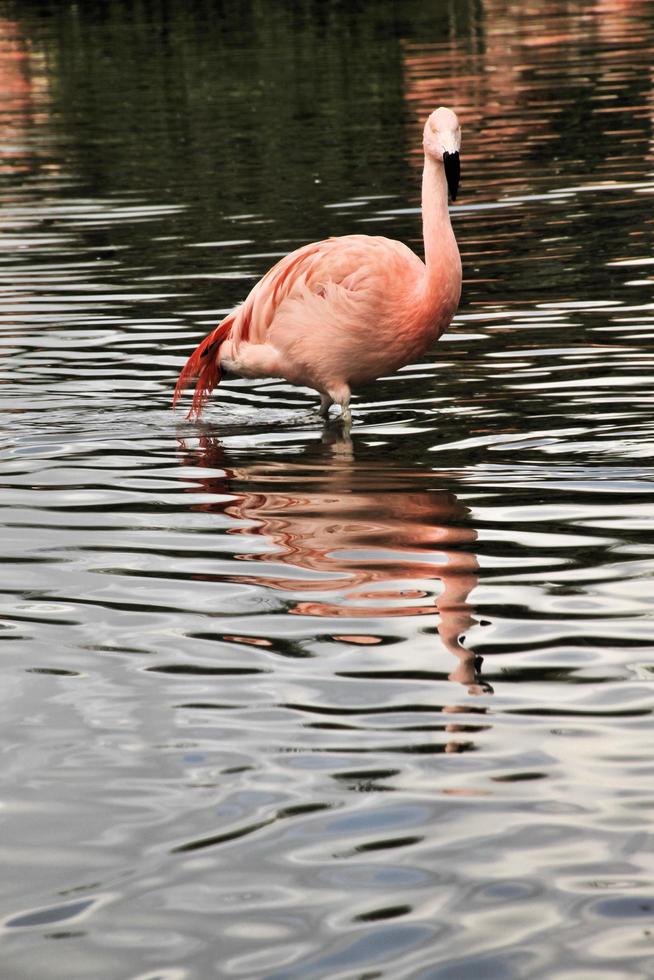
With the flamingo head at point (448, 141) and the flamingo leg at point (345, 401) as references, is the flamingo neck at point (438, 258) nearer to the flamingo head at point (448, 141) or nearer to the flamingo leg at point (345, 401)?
the flamingo head at point (448, 141)

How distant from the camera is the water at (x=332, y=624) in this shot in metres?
3.71

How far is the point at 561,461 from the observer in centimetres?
734

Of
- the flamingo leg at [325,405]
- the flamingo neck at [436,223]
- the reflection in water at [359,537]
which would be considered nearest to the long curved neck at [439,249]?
the flamingo neck at [436,223]

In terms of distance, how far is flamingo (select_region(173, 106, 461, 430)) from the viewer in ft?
25.9

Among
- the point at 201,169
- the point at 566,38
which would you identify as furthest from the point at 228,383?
the point at 566,38

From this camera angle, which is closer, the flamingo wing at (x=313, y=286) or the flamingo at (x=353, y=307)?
the flamingo at (x=353, y=307)

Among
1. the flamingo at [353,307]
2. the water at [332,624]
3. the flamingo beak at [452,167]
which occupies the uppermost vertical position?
the flamingo beak at [452,167]

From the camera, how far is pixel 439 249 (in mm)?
7867

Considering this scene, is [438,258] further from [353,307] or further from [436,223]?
[353,307]

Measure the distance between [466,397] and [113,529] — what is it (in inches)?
104

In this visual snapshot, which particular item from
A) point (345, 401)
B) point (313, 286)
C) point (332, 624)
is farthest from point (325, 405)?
point (332, 624)

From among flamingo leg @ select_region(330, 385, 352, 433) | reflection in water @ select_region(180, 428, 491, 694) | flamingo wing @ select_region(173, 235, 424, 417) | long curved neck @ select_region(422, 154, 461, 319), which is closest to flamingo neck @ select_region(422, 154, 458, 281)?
long curved neck @ select_region(422, 154, 461, 319)

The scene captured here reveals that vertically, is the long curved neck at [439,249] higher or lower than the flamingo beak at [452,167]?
lower

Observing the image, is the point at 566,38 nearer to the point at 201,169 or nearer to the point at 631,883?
the point at 201,169
